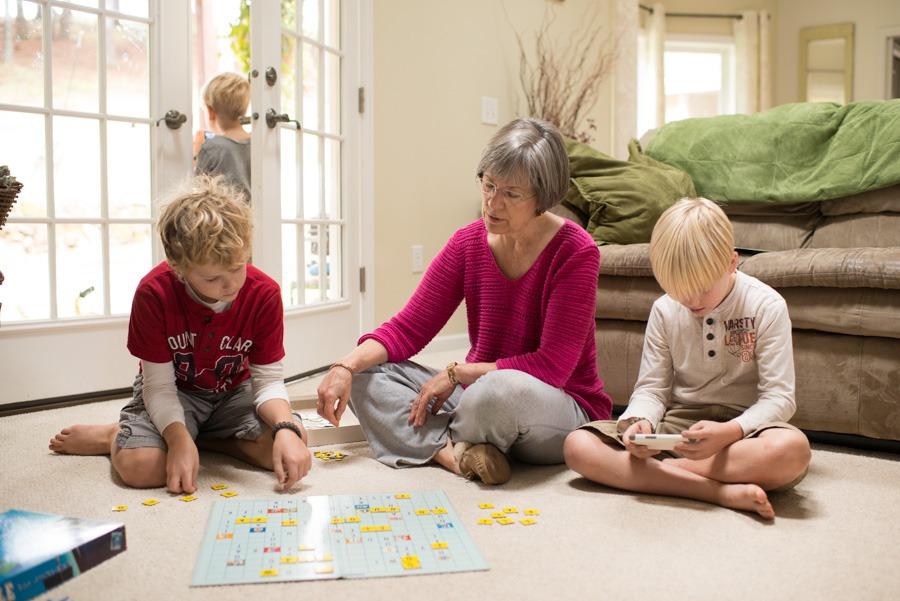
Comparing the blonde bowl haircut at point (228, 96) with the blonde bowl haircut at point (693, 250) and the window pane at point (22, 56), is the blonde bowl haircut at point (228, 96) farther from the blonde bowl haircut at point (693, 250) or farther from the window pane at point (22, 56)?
the blonde bowl haircut at point (693, 250)

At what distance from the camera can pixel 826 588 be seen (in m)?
1.27

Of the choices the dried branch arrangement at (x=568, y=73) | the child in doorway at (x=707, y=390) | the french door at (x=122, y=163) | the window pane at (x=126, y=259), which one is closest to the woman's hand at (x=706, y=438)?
the child in doorway at (x=707, y=390)

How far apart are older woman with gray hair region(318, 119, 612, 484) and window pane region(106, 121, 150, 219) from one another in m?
1.36

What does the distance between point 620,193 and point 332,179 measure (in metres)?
1.20

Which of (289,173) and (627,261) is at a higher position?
(289,173)

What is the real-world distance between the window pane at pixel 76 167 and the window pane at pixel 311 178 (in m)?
0.73

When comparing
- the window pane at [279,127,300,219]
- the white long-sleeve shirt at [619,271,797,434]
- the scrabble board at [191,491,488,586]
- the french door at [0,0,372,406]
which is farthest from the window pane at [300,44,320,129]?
the scrabble board at [191,491,488,586]

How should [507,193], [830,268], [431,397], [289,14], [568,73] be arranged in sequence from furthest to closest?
[568,73] < [289,14] < [830,268] < [431,397] < [507,193]

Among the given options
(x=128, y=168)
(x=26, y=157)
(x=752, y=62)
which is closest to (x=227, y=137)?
(x=128, y=168)

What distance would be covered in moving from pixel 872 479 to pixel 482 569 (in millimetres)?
1029

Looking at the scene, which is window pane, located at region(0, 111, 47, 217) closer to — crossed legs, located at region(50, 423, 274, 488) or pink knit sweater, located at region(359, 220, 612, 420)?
crossed legs, located at region(50, 423, 274, 488)

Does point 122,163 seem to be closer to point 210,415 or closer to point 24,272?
point 24,272

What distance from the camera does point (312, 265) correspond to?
3266 millimetres

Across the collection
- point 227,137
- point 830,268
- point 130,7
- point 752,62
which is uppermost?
point 752,62
